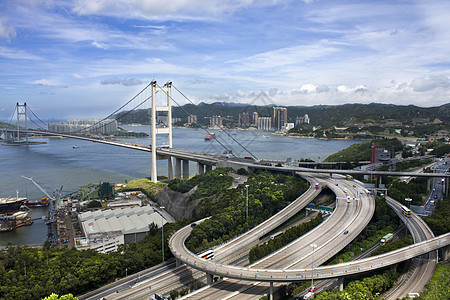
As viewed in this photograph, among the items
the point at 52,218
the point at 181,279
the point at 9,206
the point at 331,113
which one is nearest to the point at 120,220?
the point at 52,218

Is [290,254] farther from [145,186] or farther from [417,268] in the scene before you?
[145,186]

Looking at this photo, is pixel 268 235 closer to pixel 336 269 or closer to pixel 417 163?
pixel 336 269

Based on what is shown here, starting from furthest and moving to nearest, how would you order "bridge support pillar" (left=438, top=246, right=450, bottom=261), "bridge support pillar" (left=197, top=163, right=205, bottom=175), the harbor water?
"bridge support pillar" (left=197, top=163, right=205, bottom=175) → the harbor water → "bridge support pillar" (left=438, top=246, right=450, bottom=261)

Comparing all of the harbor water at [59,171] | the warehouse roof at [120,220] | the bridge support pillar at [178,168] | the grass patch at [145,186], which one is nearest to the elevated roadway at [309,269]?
the warehouse roof at [120,220]

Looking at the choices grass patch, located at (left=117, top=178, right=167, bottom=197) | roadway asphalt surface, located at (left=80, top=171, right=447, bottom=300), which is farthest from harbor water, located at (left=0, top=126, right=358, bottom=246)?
roadway asphalt surface, located at (left=80, top=171, right=447, bottom=300)

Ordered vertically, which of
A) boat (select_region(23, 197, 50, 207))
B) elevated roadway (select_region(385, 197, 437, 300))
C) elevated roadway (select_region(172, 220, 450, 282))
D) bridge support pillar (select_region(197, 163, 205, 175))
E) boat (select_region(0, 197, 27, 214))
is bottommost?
boat (select_region(23, 197, 50, 207))

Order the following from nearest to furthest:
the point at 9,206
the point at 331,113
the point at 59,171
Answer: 1. the point at 9,206
2. the point at 59,171
3. the point at 331,113

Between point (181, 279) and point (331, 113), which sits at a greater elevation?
point (331, 113)

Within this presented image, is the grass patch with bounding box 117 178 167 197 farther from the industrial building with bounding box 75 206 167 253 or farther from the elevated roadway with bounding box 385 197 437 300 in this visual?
the elevated roadway with bounding box 385 197 437 300

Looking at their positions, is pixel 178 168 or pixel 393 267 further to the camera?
pixel 178 168

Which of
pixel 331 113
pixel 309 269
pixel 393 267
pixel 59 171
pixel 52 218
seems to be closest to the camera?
pixel 309 269

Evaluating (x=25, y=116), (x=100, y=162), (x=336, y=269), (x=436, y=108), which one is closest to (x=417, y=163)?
(x=336, y=269)
